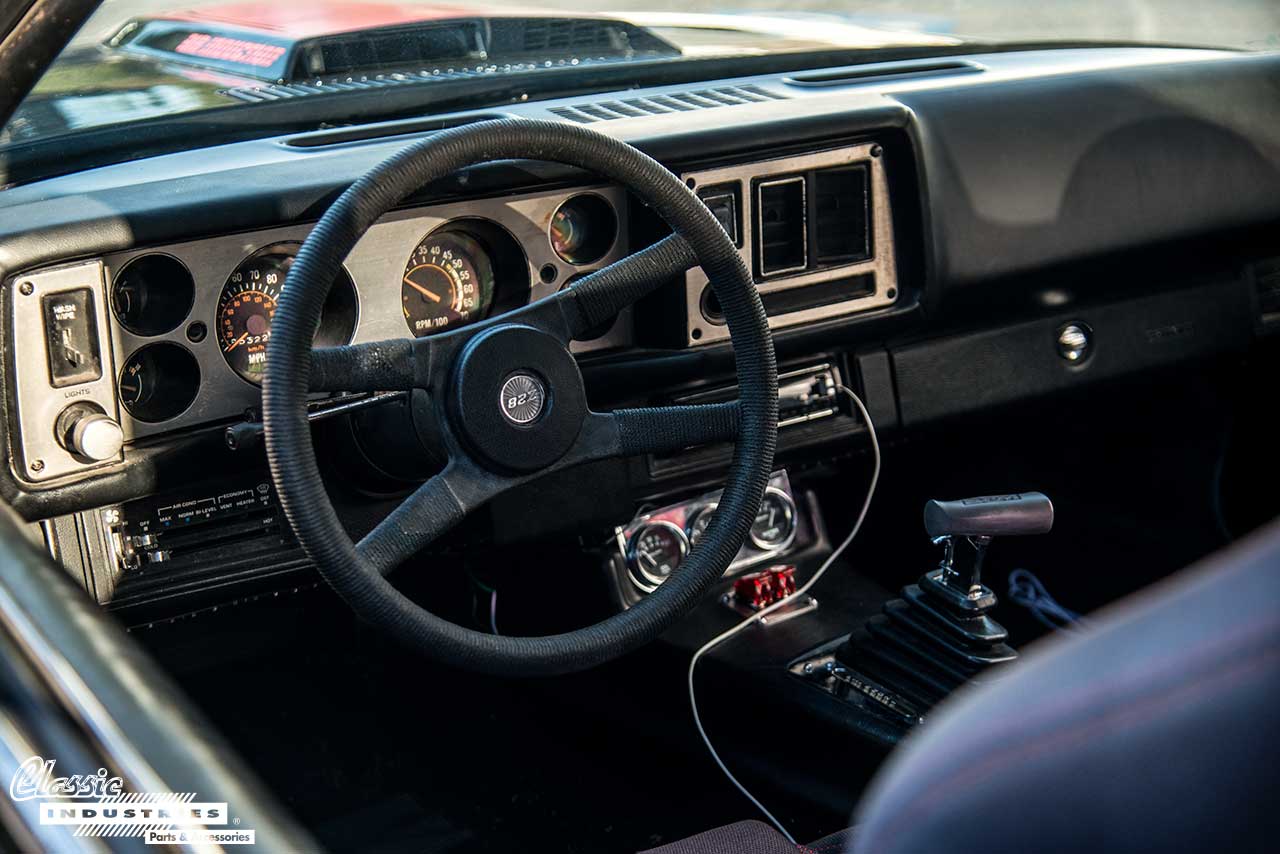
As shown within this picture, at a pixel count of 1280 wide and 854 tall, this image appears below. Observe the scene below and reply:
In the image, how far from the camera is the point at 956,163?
8.19ft

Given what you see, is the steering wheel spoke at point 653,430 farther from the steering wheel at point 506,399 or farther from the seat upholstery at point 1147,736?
the seat upholstery at point 1147,736

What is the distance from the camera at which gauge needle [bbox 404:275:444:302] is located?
6.96 ft

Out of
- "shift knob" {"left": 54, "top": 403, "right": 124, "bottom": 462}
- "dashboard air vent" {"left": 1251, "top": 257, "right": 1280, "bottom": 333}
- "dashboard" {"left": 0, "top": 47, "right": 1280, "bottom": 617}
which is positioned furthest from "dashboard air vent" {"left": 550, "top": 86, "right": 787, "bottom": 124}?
"dashboard air vent" {"left": 1251, "top": 257, "right": 1280, "bottom": 333}

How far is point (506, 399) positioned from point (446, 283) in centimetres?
38

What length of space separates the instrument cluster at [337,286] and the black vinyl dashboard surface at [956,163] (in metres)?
0.04

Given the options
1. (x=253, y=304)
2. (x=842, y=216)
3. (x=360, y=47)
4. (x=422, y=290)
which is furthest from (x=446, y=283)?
(x=842, y=216)

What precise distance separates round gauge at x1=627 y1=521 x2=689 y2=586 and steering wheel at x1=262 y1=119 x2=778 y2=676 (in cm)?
64

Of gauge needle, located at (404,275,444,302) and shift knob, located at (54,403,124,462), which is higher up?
gauge needle, located at (404,275,444,302)

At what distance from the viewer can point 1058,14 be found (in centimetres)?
355

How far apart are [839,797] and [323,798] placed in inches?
36.0

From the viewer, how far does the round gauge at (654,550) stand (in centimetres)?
264

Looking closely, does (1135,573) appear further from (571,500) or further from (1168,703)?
(1168,703)

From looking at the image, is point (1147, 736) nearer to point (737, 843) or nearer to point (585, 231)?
point (737, 843)

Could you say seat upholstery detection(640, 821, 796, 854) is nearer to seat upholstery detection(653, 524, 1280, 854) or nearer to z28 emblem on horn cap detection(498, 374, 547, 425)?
z28 emblem on horn cap detection(498, 374, 547, 425)
